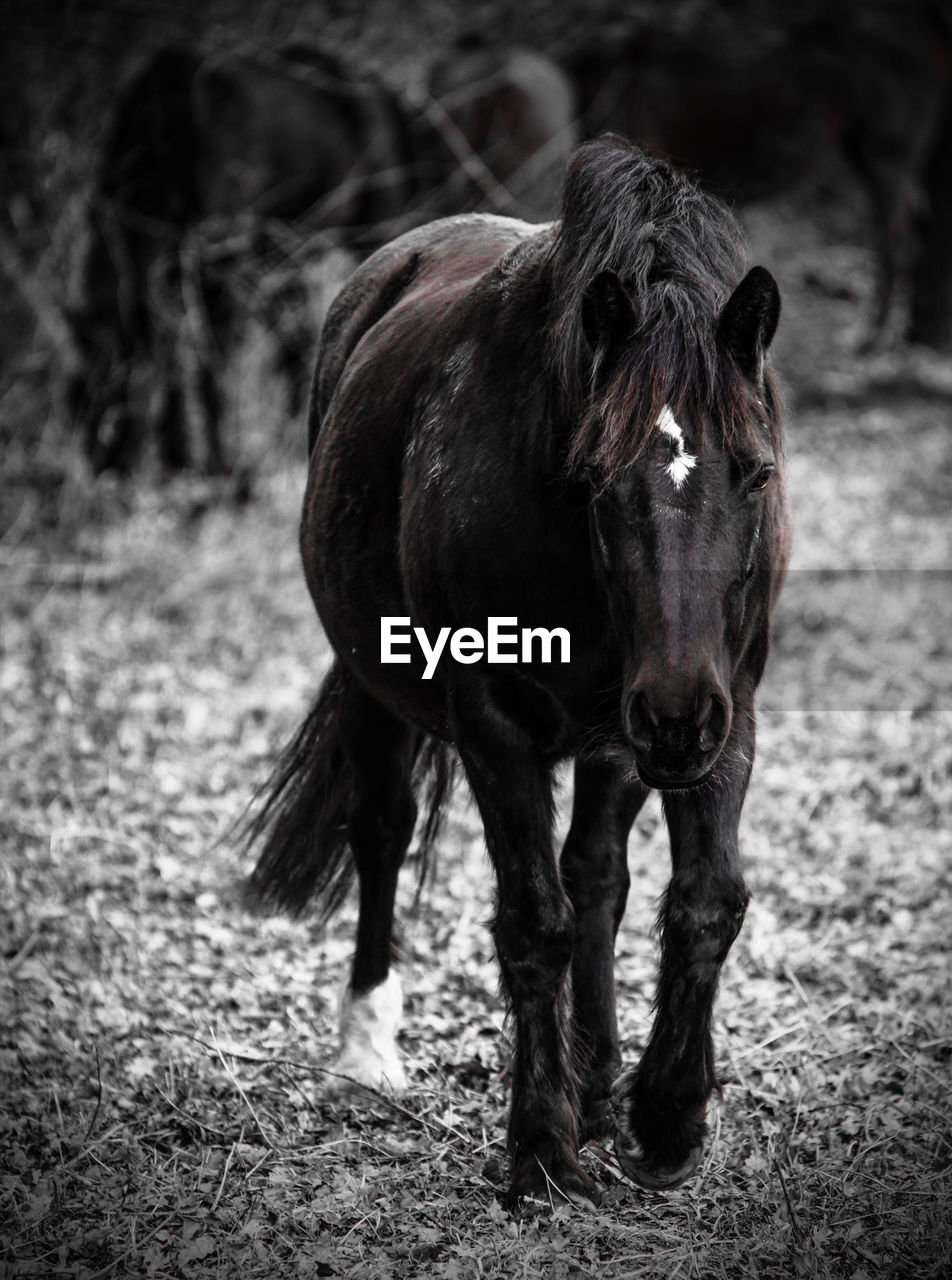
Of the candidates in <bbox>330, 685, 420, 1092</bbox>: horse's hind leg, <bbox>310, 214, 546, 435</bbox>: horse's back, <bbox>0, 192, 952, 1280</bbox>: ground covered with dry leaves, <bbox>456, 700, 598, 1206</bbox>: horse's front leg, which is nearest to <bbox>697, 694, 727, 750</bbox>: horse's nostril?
<bbox>456, 700, 598, 1206</bbox>: horse's front leg

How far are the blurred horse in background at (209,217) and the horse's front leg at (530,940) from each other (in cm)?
690

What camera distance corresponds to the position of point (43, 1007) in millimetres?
4133

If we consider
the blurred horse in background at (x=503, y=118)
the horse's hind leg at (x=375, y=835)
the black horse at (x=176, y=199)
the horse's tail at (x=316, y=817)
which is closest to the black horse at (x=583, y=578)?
the horse's hind leg at (x=375, y=835)

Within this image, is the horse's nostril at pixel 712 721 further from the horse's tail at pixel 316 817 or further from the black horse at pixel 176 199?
the black horse at pixel 176 199

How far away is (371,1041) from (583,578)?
1737mm

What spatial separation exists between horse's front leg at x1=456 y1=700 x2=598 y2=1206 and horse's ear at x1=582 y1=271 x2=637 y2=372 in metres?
0.79

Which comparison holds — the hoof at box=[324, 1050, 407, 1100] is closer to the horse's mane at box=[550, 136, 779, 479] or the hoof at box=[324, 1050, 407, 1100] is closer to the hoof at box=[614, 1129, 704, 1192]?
the hoof at box=[614, 1129, 704, 1192]

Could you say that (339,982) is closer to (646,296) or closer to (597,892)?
(597,892)

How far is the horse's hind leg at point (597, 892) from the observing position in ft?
11.2

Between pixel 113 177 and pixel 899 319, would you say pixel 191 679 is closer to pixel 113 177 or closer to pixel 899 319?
pixel 113 177

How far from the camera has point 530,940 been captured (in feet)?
9.61

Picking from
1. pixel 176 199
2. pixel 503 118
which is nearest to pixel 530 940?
pixel 176 199

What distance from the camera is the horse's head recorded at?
2416mm

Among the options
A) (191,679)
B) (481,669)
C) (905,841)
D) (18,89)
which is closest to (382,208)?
(18,89)
